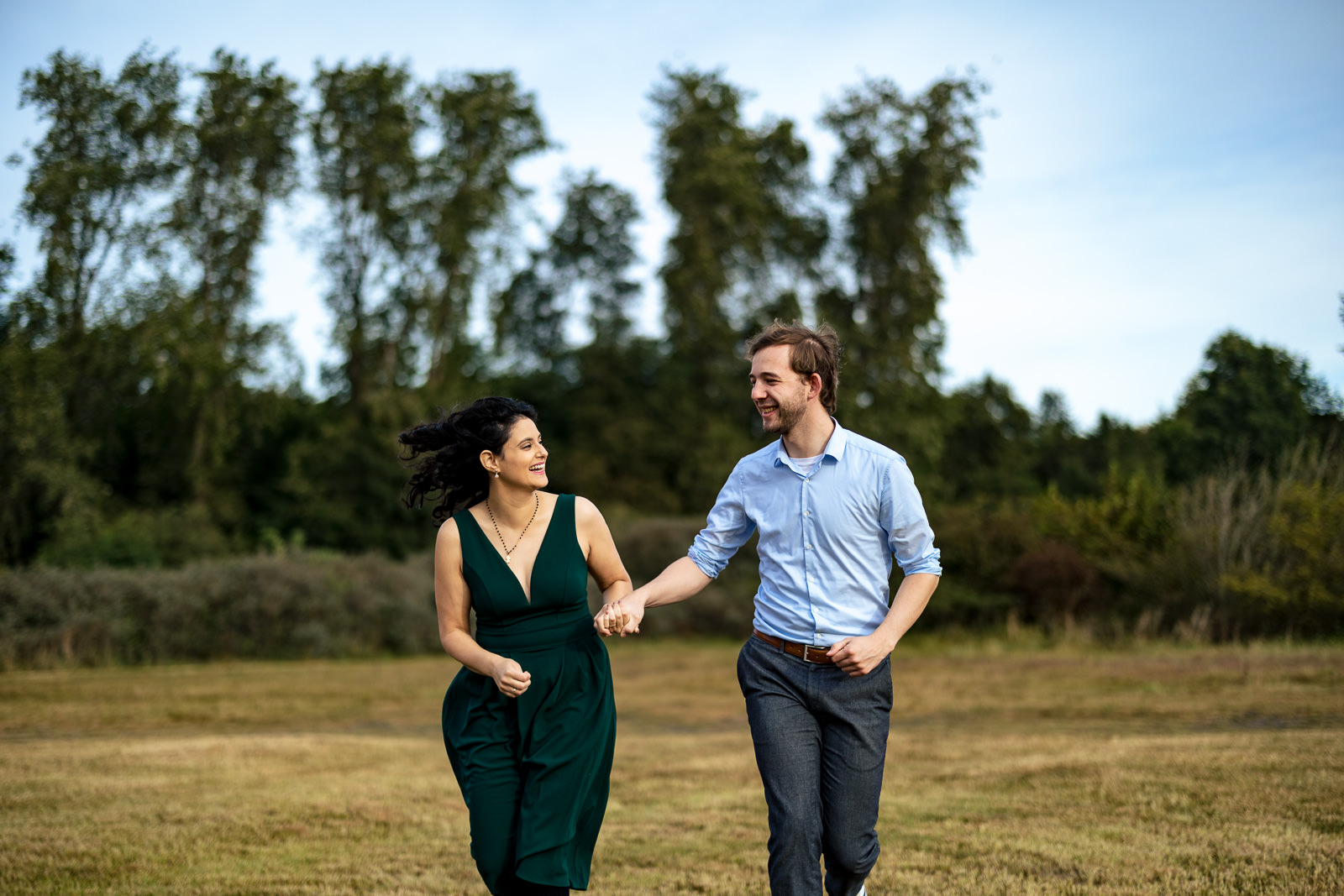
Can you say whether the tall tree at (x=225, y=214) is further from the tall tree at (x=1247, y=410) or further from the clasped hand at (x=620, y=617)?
the clasped hand at (x=620, y=617)

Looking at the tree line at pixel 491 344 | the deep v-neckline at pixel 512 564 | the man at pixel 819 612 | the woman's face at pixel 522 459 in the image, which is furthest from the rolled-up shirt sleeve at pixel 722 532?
the tree line at pixel 491 344

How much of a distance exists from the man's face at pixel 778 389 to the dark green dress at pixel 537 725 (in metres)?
1.00

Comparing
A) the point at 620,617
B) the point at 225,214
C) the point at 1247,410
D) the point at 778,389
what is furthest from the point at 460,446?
the point at 225,214

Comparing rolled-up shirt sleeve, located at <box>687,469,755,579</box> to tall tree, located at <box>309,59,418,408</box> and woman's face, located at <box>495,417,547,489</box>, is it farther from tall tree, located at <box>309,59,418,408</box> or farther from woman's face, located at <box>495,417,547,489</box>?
tall tree, located at <box>309,59,418,408</box>

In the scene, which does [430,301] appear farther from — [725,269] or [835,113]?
[835,113]

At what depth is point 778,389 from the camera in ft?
14.9

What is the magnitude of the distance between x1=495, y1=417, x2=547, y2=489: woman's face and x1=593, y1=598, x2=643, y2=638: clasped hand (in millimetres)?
638

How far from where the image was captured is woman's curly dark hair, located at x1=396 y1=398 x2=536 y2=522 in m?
4.91

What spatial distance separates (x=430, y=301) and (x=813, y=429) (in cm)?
3502

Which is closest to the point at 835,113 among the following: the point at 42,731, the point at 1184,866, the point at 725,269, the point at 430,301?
the point at 725,269

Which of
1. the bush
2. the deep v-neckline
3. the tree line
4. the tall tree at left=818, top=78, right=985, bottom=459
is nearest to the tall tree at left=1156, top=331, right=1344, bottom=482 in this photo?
the tree line

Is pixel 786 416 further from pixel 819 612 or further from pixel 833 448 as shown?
pixel 819 612

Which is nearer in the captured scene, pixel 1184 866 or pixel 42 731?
pixel 1184 866

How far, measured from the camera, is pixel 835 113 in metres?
39.8
